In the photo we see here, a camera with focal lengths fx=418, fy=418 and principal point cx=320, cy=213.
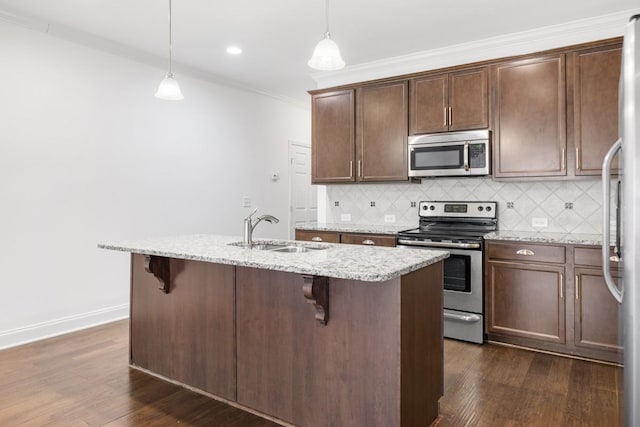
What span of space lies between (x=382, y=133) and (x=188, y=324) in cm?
266

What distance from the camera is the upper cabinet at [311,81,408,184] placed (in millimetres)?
4148

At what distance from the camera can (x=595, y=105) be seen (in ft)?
10.5

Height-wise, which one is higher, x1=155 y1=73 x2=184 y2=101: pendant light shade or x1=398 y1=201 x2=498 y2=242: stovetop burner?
x1=155 y1=73 x2=184 y2=101: pendant light shade

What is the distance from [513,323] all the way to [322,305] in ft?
6.68

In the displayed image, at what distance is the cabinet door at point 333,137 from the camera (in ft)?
14.6

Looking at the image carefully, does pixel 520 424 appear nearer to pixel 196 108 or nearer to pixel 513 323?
pixel 513 323

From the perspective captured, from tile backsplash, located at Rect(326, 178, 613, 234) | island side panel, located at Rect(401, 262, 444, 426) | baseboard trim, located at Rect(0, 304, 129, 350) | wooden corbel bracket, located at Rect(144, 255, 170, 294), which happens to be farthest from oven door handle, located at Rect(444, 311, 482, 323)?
baseboard trim, located at Rect(0, 304, 129, 350)

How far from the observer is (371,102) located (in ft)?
14.1

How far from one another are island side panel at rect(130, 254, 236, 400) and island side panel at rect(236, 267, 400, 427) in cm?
12

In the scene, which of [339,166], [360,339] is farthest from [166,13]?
[360,339]

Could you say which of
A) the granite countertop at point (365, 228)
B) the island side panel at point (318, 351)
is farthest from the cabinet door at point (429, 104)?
the island side panel at point (318, 351)

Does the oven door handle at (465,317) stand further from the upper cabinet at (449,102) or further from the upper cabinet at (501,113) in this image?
the upper cabinet at (449,102)

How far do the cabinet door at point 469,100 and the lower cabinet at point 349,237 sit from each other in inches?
46.7

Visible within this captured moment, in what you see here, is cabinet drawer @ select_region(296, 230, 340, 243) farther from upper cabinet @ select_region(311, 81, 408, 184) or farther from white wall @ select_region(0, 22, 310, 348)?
white wall @ select_region(0, 22, 310, 348)
